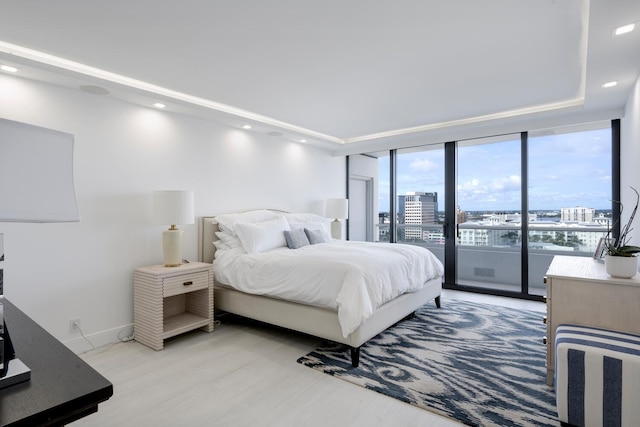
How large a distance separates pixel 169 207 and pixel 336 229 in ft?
9.93

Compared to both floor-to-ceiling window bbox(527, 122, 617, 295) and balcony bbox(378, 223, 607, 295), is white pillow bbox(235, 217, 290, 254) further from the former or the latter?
floor-to-ceiling window bbox(527, 122, 617, 295)

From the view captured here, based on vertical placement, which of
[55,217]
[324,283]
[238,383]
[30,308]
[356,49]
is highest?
[356,49]

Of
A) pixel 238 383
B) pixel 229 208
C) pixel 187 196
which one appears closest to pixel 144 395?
pixel 238 383

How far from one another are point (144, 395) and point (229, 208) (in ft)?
7.94

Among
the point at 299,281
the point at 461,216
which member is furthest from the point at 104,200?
the point at 461,216

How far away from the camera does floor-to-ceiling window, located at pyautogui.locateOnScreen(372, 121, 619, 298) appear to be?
4.37 meters

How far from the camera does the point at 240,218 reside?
13.4 ft

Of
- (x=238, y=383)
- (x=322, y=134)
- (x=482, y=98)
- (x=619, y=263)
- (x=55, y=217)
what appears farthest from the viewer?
(x=322, y=134)

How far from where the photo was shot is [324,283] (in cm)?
283

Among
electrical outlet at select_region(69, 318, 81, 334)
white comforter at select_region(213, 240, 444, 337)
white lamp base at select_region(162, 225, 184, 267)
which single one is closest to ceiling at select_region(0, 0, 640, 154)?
white lamp base at select_region(162, 225, 184, 267)

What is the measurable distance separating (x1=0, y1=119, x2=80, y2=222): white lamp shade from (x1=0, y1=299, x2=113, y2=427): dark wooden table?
443mm

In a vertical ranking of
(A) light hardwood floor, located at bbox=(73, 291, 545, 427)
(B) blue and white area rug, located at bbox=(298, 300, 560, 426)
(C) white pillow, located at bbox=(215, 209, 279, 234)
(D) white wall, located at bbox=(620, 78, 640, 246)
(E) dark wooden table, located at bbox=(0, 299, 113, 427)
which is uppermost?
(D) white wall, located at bbox=(620, 78, 640, 246)

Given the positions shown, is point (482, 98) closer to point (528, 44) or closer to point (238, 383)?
point (528, 44)

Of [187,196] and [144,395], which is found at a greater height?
[187,196]
